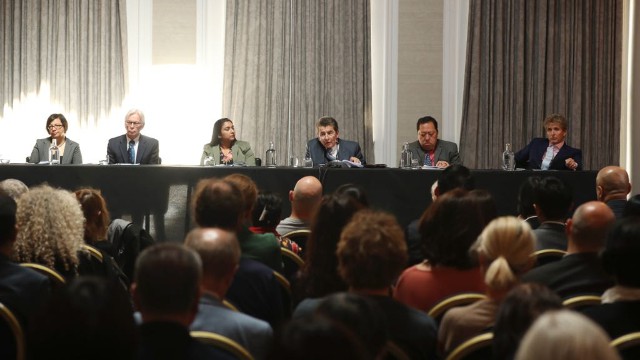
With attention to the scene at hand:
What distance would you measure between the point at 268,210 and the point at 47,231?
1330 mm

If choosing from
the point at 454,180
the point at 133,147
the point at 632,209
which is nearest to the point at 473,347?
the point at 632,209

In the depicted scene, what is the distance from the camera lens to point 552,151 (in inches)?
310

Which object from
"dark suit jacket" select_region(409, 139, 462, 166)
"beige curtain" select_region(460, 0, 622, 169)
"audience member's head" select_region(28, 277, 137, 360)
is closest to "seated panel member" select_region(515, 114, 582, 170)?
"dark suit jacket" select_region(409, 139, 462, 166)

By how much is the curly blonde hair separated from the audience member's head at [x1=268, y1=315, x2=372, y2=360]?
2187 millimetres

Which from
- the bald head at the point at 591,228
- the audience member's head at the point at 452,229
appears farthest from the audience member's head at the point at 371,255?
the bald head at the point at 591,228

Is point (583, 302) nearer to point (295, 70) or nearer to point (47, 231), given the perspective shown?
point (47, 231)

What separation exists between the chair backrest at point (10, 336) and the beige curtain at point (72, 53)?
7.06 meters

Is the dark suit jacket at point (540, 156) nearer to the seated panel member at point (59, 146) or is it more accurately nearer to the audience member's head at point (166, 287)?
the seated panel member at point (59, 146)

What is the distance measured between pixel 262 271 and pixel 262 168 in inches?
143

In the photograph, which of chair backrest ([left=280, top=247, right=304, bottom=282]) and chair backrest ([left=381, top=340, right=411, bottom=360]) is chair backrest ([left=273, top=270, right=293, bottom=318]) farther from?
chair backrest ([left=381, top=340, right=411, bottom=360])

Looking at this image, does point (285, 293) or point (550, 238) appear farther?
point (550, 238)

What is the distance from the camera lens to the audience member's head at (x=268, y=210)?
4.53 meters

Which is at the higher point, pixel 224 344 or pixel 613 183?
pixel 613 183

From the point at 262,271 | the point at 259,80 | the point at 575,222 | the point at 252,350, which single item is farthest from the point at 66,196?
the point at 259,80
